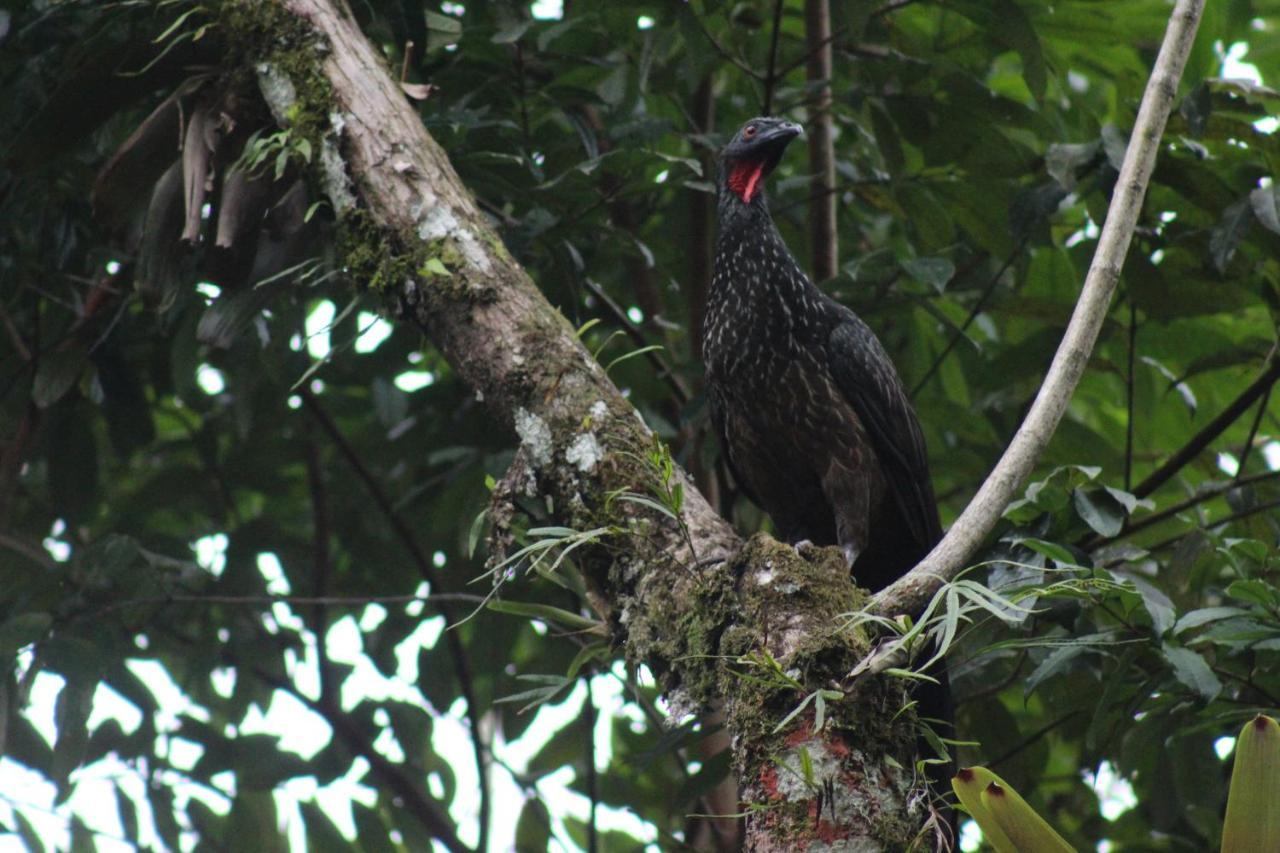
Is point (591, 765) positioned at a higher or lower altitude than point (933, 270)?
lower

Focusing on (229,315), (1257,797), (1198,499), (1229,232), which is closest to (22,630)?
(229,315)

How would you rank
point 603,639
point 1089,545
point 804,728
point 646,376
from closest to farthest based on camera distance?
point 804,728
point 603,639
point 1089,545
point 646,376

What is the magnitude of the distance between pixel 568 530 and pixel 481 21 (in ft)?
6.97

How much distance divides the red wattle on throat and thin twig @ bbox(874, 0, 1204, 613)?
1.26 metres

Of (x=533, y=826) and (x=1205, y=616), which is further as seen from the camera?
(x=533, y=826)

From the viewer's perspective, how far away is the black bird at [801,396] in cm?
343

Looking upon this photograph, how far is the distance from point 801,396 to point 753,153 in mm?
668

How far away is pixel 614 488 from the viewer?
2.24 meters

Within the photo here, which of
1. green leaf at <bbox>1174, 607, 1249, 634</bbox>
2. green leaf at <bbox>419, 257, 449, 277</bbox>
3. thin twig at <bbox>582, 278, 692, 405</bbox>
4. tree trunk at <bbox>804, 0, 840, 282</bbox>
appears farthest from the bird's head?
green leaf at <bbox>1174, 607, 1249, 634</bbox>

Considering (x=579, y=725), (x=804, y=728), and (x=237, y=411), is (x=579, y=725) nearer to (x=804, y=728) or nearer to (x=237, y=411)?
(x=237, y=411)

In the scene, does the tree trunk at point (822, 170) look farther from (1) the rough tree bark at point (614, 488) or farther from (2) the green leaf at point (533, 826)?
(2) the green leaf at point (533, 826)

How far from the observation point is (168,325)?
3.60 metres

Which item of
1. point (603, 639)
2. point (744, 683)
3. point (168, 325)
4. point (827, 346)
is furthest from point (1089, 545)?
point (168, 325)

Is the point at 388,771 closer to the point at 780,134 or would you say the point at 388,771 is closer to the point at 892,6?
the point at 780,134
